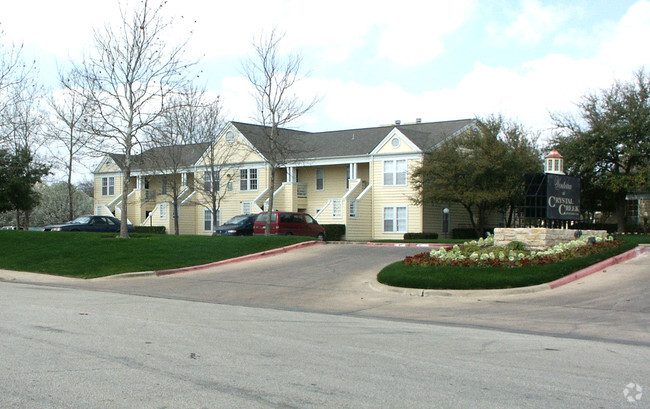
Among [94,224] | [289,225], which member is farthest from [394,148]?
[94,224]

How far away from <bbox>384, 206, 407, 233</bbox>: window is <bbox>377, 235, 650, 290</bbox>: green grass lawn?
930 inches

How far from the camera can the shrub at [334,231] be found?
129 ft

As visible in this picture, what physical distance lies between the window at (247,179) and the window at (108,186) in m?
14.5

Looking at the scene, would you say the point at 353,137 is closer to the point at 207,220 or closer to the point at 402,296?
the point at 207,220

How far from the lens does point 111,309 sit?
12.6 m

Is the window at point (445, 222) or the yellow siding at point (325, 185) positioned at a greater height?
the yellow siding at point (325, 185)

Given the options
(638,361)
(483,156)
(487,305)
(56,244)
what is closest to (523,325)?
(487,305)

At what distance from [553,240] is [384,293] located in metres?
6.46

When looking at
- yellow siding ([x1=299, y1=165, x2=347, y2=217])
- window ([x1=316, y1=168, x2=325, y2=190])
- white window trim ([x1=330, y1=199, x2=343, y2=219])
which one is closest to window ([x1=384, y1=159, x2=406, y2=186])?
white window trim ([x1=330, y1=199, x2=343, y2=219])

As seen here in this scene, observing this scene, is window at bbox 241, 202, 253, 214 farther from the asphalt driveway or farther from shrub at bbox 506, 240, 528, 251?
shrub at bbox 506, 240, 528, 251

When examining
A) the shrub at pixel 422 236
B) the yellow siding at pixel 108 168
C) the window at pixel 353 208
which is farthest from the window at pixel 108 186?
the shrub at pixel 422 236

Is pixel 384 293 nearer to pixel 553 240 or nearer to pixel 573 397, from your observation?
pixel 553 240

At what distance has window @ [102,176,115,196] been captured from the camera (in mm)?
56125

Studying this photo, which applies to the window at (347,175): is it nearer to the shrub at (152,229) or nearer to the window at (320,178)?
the window at (320,178)
